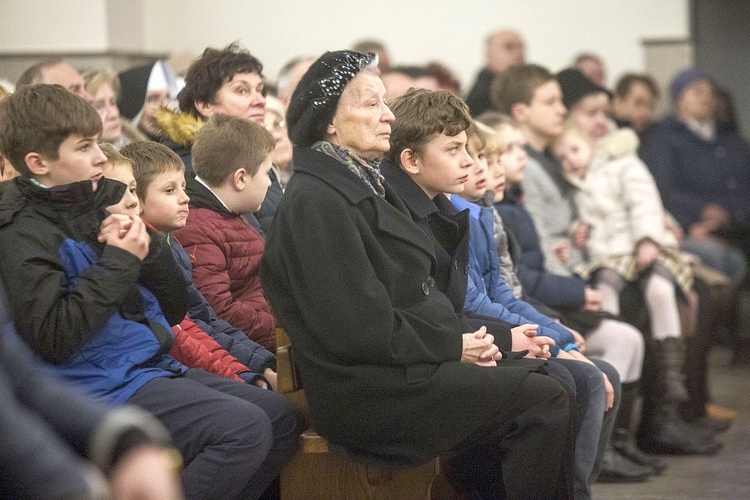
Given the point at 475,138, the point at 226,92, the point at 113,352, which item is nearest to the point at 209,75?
the point at 226,92

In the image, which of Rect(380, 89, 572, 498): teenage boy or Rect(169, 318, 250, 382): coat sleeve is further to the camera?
Rect(380, 89, 572, 498): teenage boy

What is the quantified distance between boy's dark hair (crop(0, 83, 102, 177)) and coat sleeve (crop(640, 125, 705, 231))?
211 inches

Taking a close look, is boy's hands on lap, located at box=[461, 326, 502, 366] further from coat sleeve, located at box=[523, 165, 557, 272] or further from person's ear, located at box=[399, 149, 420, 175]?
coat sleeve, located at box=[523, 165, 557, 272]

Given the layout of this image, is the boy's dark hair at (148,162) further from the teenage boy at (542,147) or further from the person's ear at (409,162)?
the teenage boy at (542,147)

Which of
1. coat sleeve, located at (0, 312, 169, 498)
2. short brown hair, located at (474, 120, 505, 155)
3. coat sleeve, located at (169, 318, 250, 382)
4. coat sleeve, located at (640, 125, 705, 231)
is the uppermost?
coat sleeve, located at (0, 312, 169, 498)

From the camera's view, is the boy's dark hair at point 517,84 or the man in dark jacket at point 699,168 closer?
the boy's dark hair at point 517,84

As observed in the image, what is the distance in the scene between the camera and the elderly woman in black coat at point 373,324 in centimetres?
330

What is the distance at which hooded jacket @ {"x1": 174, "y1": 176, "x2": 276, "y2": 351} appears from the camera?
12.8 ft

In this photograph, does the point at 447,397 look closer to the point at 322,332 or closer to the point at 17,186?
the point at 322,332

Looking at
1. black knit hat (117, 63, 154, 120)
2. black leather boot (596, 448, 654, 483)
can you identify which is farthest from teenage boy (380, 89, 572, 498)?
black knit hat (117, 63, 154, 120)

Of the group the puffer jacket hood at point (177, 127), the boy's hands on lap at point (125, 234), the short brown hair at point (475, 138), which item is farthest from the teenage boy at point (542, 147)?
the boy's hands on lap at point (125, 234)

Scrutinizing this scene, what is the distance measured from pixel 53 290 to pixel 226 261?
3.18 ft

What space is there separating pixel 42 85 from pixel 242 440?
106 cm

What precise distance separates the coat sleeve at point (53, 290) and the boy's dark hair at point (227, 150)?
0.92 m
